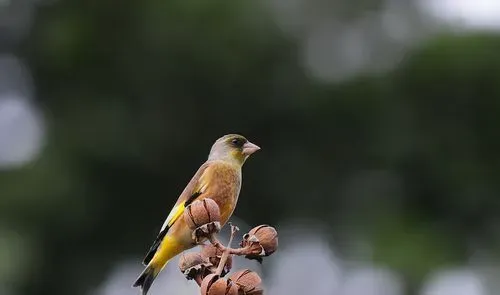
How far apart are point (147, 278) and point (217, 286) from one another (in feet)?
0.75

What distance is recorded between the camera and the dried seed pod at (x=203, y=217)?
3.29 ft

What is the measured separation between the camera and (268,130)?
650 cm

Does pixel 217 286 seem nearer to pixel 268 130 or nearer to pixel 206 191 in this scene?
pixel 206 191

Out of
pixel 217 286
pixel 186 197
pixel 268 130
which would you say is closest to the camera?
pixel 217 286

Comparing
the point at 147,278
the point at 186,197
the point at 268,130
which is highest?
the point at 186,197

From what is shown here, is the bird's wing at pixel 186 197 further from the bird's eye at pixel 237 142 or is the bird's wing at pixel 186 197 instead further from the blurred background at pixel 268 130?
the blurred background at pixel 268 130

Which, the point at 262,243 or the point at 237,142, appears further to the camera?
the point at 237,142

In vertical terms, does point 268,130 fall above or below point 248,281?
below

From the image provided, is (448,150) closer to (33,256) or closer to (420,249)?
(420,249)

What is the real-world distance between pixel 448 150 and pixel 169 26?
6.16 feet

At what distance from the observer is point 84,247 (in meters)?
6.38

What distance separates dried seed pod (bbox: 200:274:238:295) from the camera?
37.8 inches

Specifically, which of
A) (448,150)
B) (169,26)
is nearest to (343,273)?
(448,150)

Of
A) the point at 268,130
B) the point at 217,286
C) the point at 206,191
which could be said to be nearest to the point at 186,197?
→ the point at 206,191
